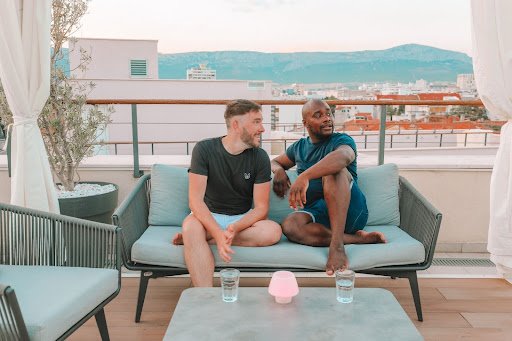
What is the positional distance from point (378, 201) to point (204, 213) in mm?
1061

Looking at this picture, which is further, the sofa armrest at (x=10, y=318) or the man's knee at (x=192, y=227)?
the man's knee at (x=192, y=227)

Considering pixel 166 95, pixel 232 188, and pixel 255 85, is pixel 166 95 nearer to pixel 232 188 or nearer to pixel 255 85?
pixel 255 85

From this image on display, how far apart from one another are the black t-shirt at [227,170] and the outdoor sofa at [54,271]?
625 mm

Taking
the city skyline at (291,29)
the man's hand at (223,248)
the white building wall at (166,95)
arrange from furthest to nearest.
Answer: the white building wall at (166,95), the city skyline at (291,29), the man's hand at (223,248)

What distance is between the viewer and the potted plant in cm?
302

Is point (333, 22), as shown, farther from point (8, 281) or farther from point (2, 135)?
point (8, 281)

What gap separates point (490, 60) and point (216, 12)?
741cm

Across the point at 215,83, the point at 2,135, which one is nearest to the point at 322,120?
the point at 2,135

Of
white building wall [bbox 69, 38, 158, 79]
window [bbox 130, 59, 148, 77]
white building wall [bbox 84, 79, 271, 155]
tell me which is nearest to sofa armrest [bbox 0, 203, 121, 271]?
white building wall [bbox 84, 79, 271, 155]

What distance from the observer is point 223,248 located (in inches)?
86.8

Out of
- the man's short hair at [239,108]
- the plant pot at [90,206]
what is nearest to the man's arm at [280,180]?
the man's short hair at [239,108]

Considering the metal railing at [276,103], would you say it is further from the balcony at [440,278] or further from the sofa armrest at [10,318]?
the sofa armrest at [10,318]

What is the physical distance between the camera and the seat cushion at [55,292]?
1.52 meters

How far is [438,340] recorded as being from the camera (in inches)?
85.0
